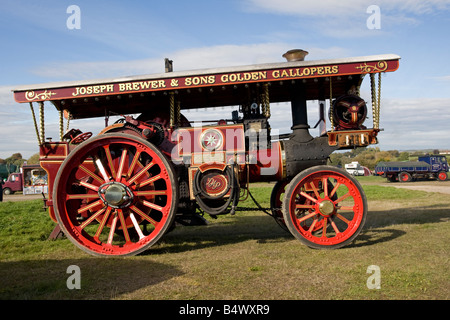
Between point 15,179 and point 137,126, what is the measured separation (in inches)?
1221

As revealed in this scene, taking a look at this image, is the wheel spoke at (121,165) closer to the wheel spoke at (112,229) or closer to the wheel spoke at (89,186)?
the wheel spoke at (89,186)

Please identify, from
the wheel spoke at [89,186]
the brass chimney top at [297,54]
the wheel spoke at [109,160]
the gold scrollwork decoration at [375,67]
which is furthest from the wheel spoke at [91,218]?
the gold scrollwork decoration at [375,67]

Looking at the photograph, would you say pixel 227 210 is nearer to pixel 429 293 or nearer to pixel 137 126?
pixel 137 126

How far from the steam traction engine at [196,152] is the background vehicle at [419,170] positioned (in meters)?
28.8

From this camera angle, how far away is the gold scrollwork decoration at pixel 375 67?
6027mm

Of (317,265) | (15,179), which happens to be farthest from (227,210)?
(15,179)

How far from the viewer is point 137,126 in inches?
251

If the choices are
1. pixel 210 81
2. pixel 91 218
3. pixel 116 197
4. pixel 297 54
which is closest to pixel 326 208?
pixel 297 54

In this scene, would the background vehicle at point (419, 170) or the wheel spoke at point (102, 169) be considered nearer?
the wheel spoke at point (102, 169)

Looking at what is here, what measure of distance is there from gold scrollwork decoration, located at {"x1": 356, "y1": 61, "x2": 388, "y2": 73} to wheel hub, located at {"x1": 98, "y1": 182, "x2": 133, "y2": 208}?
431cm

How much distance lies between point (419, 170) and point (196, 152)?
103 feet

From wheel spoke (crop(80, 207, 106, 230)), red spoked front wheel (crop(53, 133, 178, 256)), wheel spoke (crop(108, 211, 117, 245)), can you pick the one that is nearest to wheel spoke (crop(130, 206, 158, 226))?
red spoked front wheel (crop(53, 133, 178, 256))

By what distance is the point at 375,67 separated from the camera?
6059 millimetres
